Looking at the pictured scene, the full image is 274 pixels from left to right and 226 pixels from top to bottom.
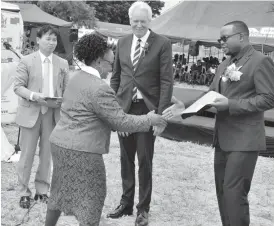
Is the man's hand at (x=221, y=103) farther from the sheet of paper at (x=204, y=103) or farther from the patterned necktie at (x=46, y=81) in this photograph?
the patterned necktie at (x=46, y=81)

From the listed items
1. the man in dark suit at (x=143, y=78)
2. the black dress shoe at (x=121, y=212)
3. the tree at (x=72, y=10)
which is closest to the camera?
the man in dark suit at (x=143, y=78)

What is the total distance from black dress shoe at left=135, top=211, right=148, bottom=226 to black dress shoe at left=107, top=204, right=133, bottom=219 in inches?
10.9

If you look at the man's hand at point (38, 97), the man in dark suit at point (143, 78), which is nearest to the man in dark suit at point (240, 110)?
the man in dark suit at point (143, 78)

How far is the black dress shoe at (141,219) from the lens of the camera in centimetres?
421

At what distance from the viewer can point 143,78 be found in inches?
161

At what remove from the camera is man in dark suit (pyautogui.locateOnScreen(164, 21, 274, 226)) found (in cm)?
326

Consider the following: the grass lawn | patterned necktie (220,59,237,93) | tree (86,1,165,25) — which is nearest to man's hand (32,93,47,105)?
the grass lawn

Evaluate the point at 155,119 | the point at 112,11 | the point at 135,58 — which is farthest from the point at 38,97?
the point at 112,11

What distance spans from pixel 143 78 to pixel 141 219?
4.34 feet

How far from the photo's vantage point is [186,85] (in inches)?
904

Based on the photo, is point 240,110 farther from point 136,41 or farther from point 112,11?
point 112,11

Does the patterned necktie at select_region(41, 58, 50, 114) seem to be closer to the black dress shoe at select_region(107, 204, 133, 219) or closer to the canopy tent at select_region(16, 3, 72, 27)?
the black dress shoe at select_region(107, 204, 133, 219)

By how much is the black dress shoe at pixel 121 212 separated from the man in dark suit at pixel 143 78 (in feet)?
0.91

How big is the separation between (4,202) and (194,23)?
11.9m
